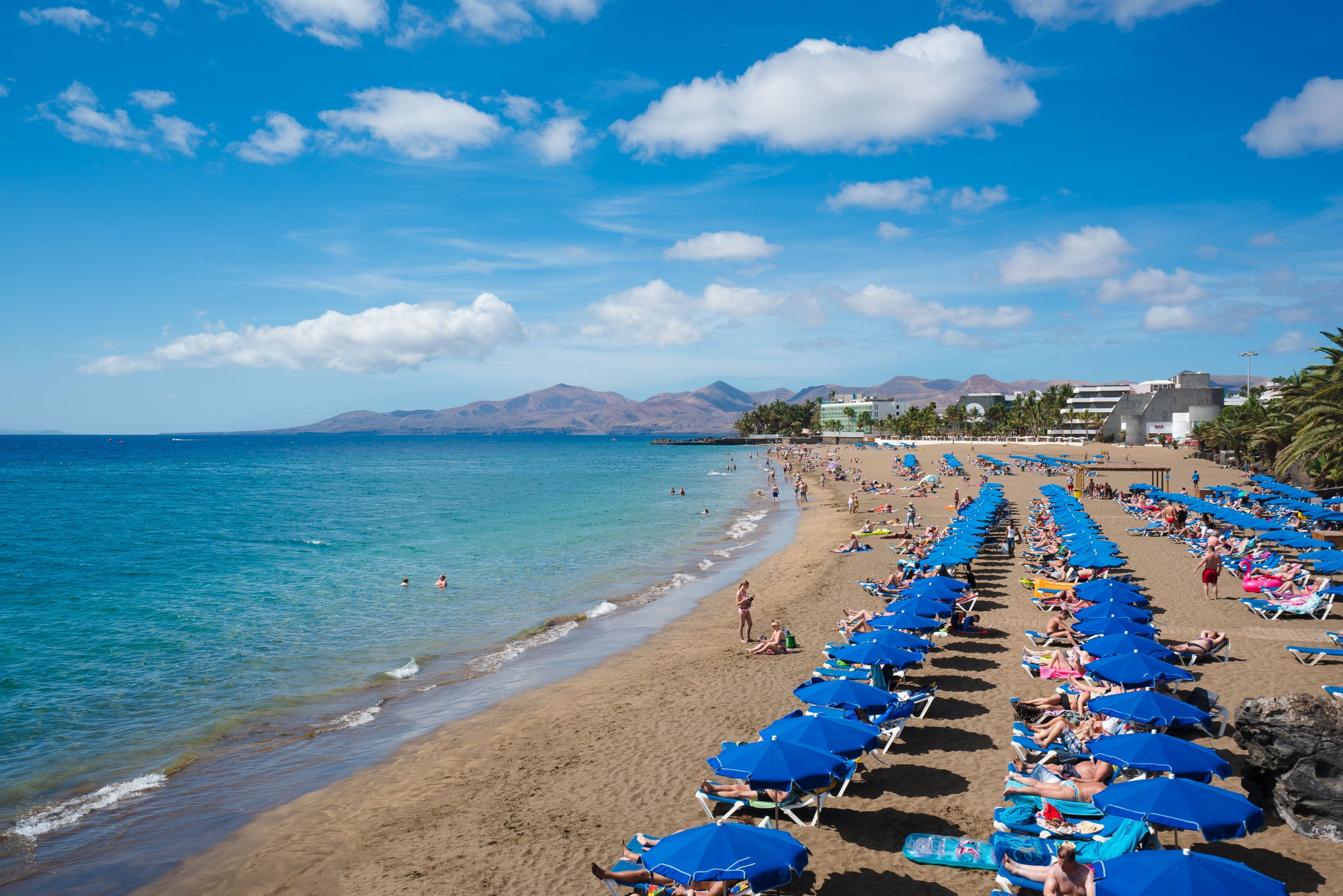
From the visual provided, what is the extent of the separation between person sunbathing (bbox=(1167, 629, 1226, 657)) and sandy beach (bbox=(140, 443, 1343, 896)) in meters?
0.33

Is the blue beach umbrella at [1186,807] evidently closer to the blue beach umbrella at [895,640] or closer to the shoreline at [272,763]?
the blue beach umbrella at [895,640]

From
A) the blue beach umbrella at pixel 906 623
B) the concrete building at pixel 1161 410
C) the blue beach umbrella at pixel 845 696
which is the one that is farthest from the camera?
the concrete building at pixel 1161 410

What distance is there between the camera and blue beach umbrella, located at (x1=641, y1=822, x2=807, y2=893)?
6.11 m

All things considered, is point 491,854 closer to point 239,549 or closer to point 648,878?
point 648,878

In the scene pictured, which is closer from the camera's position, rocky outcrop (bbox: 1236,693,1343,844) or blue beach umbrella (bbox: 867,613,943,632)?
rocky outcrop (bbox: 1236,693,1343,844)

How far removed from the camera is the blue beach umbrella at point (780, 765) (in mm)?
7637

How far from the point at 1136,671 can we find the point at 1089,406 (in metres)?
134

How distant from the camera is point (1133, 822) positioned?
7152 millimetres

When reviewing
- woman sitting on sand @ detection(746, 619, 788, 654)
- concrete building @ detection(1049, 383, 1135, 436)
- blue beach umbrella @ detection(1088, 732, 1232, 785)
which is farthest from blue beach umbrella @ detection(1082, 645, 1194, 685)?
concrete building @ detection(1049, 383, 1135, 436)

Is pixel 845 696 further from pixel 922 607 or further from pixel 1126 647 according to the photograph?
pixel 1126 647

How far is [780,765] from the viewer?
7.71 metres

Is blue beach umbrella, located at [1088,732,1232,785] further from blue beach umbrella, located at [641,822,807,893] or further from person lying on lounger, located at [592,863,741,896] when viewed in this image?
person lying on lounger, located at [592,863,741,896]

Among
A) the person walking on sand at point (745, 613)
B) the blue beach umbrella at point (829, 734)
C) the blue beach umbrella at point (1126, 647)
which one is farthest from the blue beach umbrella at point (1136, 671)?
the person walking on sand at point (745, 613)

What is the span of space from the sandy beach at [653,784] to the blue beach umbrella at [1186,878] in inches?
83.0
